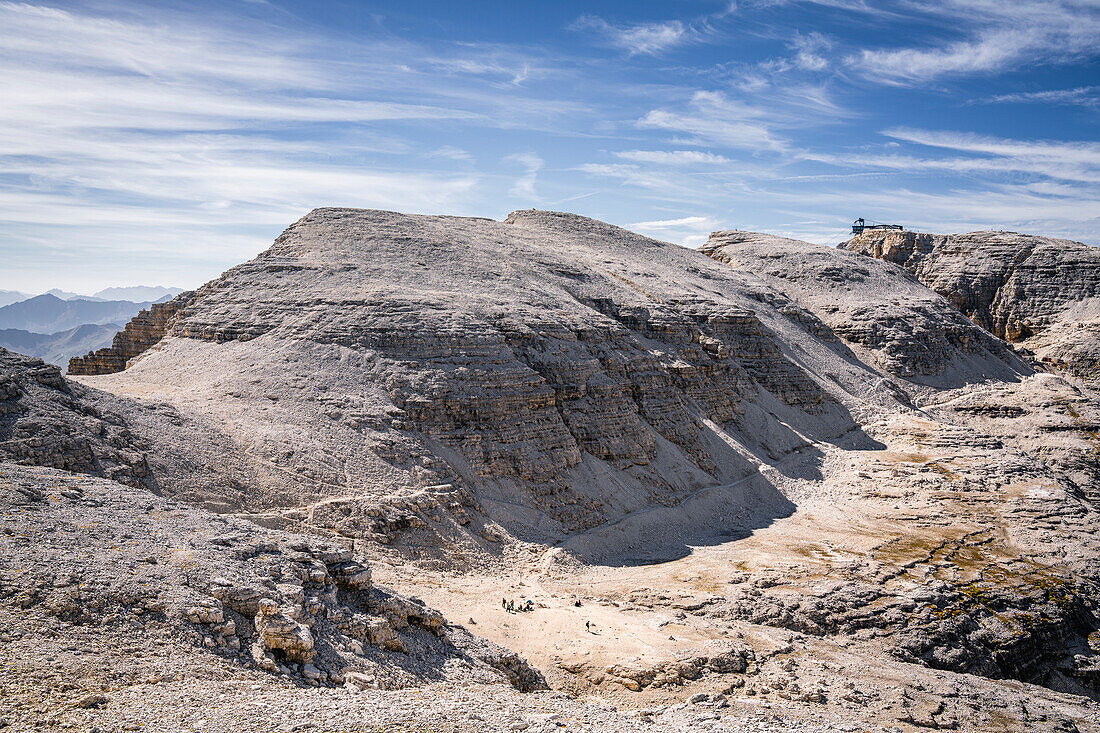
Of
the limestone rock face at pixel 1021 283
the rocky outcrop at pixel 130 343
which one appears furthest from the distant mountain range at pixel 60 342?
the limestone rock face at pixel 1021 283

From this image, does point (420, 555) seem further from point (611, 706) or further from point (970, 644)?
point (970, 644)

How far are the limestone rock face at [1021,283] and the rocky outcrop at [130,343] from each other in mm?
64700

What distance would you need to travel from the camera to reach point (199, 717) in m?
9.38

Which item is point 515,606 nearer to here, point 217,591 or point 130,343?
point 217,591

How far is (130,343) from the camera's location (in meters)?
35.2

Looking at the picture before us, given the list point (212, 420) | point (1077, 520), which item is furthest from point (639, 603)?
point (1077, 520)

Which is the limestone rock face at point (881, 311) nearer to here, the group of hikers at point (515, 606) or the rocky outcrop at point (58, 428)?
the group of hikers at point (515, 606)

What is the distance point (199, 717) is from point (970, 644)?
19.0 meters

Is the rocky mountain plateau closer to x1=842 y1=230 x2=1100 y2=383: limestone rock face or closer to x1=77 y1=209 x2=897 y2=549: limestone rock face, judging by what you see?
x1=77 y1=209 x2=897 y2=549: limestone rock face

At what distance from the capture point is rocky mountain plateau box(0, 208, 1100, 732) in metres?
11.5

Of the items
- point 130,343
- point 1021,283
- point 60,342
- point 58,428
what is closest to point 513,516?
→ point 58,428

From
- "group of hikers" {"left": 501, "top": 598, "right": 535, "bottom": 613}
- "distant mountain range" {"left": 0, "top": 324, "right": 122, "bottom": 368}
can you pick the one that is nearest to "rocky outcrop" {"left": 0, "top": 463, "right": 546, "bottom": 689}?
"group of hikers" {"left": 501, "top": 598, "right": 535, "bottom": 613}

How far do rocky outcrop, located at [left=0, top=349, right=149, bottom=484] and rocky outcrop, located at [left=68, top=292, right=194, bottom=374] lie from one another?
14.8 m

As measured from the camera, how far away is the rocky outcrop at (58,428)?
17.3m
